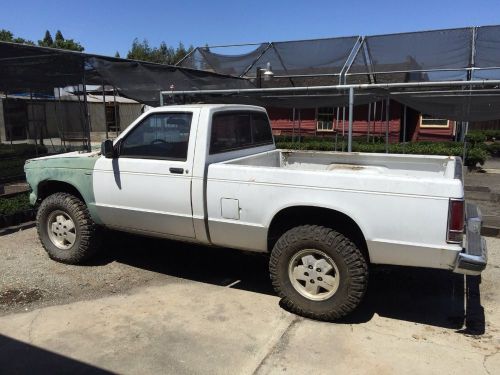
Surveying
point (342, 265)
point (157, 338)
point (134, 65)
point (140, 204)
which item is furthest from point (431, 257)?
point (134, 65)

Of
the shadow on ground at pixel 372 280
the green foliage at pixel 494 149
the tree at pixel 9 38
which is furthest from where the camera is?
the tree at pixel 9 38

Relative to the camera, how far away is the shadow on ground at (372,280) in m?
4.34

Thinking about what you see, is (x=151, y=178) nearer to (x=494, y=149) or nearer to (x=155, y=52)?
(x=494, y=149)

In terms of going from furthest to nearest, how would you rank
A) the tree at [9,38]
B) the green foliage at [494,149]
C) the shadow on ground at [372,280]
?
the tree at [9,38] < the green foliage at [494,149] < the shadow on ground at [372,280]

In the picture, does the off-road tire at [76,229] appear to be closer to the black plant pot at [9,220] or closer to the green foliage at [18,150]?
the black plant pot at [9,220]

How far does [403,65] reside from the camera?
1516 cm

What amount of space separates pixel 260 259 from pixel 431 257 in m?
2.61

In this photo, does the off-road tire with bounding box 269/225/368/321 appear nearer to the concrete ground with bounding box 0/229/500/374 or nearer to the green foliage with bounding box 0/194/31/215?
the concrete ground with bounding box 0/229/500/374

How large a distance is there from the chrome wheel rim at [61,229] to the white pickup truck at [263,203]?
0.01m

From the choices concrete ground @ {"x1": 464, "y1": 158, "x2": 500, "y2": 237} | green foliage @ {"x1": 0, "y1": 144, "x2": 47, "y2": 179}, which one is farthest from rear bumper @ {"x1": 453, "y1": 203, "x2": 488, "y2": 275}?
green foliage @ {"x1": 0, "y1": 144, "x2": 47, "y2": 179}

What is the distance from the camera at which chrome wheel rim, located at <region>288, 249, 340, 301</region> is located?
13.3ft

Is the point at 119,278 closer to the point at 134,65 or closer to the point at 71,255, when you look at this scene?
the point at 71,255

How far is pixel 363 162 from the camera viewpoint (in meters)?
5.51

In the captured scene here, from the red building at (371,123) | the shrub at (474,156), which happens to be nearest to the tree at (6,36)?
the red building at (371,123)
